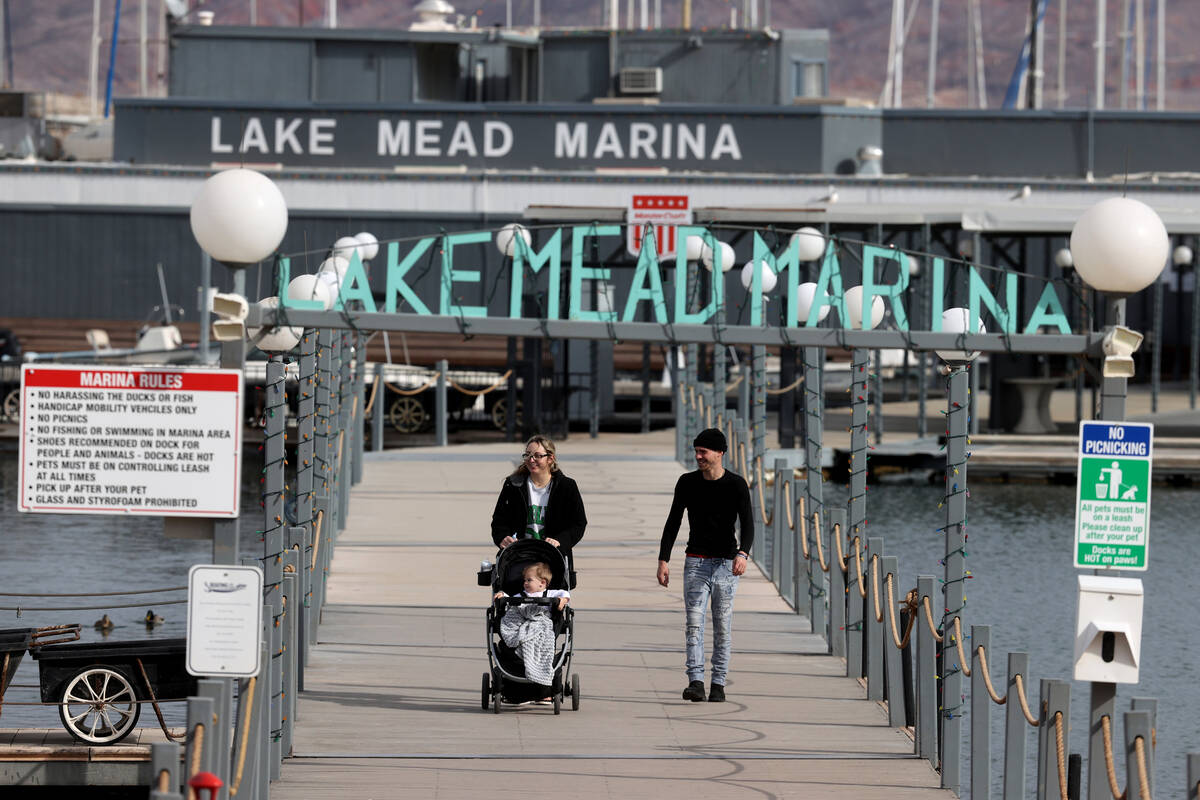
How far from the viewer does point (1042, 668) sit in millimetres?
16781

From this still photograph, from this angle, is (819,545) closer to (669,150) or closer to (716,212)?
(716,212)

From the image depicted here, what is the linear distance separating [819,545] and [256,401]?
2133cm

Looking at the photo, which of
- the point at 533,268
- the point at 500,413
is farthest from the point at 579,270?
the point at 500,413

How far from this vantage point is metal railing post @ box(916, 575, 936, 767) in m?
10.6

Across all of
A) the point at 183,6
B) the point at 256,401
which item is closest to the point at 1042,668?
the point at 256,401

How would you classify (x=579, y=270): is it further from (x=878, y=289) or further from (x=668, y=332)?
(x=878, y=289)

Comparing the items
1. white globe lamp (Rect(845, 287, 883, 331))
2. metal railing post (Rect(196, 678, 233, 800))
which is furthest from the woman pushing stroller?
metal railing post (Rect(196, 678, 233, 800))

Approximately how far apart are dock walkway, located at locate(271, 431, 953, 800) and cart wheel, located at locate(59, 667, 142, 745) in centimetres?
109

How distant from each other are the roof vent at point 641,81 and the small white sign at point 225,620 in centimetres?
3760

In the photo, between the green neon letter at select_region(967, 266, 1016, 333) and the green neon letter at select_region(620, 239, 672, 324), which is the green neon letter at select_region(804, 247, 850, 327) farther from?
the green neon letter at select_region(620, 239, 672, 324)

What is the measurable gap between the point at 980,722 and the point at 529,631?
2762 millimetres

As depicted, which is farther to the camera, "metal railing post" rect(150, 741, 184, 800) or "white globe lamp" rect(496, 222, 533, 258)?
"white globe lamp" rect(496, 222, 533, 258)

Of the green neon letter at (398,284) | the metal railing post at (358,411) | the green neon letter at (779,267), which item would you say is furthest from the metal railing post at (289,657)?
the metal railing post at (358,411)

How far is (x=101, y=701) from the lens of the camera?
1162 cm
